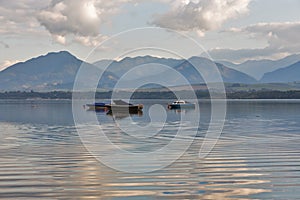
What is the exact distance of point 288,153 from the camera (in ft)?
123

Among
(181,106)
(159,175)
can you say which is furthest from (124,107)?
(159,175)

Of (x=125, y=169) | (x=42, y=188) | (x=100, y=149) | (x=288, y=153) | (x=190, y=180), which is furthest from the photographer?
A: (x=100, y=149)

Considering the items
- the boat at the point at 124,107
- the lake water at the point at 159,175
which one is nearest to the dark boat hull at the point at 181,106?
the boat at the point at 124,107

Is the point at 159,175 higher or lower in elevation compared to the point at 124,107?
lower

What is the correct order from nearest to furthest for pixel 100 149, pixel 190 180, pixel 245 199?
pixel 245 199
pixel 190 180
pixel 100 149

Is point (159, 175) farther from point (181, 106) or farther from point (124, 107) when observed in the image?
point (181, 106)

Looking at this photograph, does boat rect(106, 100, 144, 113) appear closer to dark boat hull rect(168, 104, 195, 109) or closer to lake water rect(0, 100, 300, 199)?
dark boat hull rect(168, 104, 195, 109)

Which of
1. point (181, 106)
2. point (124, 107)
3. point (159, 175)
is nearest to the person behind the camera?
point (159, 175)

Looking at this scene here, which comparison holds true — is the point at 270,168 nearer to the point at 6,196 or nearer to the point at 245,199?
the point at 245,199

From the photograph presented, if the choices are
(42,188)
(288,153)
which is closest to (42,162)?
(42,188)

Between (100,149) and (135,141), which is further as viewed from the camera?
(135,141)

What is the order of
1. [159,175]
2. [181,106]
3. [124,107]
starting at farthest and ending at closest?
[181,106], [124,107], [159,175]

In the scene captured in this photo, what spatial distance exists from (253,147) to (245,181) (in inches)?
677

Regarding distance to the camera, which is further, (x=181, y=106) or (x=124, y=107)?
(x=181, y=106)
